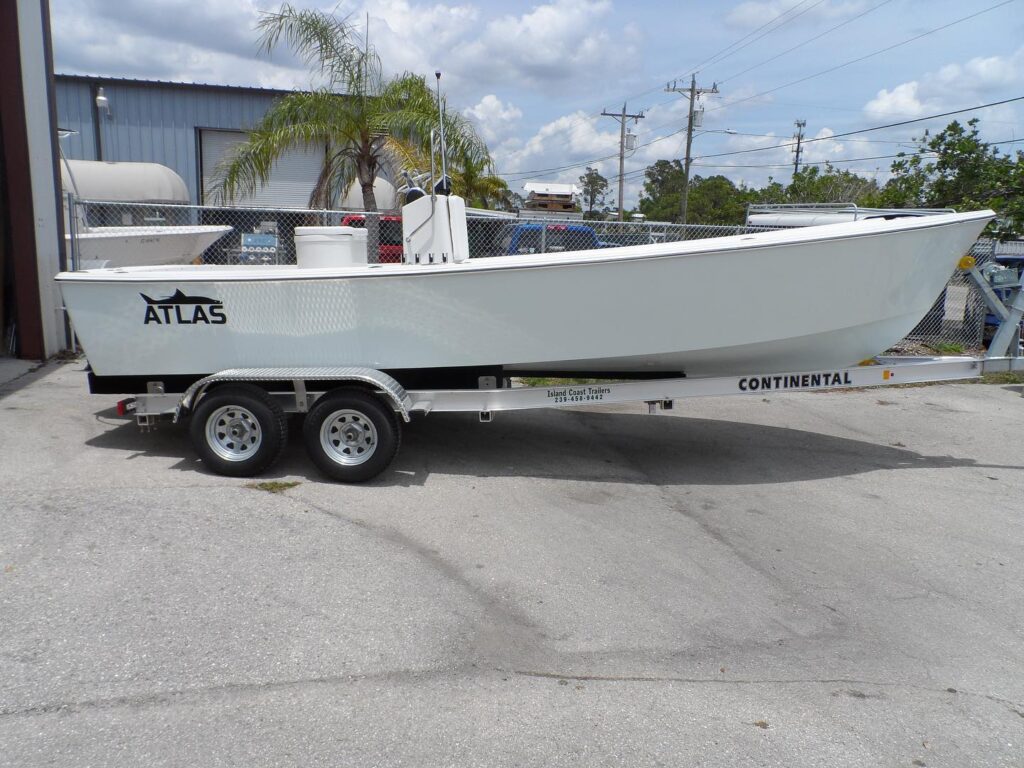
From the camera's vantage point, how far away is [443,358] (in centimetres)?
611

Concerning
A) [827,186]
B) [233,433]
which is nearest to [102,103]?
[233,433]

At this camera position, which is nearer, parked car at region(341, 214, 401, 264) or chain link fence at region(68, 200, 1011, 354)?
chain link fence at region(68, 200, 1011, 354)

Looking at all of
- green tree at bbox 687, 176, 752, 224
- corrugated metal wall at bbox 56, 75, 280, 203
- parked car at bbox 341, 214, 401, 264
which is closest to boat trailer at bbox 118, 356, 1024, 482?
parked car at bbox 341, 214, 401, 264

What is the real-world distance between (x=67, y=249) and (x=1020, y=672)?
1123 centimetres

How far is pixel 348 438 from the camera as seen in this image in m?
6.06

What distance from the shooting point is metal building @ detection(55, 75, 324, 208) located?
27.4 metres

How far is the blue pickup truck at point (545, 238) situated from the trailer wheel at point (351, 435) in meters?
5.07

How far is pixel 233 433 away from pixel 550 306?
8.23ft

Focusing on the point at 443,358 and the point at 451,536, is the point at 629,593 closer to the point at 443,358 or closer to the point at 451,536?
the point at 451,536

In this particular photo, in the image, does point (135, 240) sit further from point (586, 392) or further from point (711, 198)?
point (711, 198)

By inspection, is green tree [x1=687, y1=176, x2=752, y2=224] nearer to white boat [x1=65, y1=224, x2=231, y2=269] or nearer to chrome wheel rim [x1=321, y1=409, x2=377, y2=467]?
white boat [x1=65, y1=224, x2=231, y2=269]

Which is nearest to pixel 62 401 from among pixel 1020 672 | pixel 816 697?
pixel 816 697

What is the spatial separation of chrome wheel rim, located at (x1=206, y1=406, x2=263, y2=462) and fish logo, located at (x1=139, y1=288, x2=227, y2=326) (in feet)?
2.17

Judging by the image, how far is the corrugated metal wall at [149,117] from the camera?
27438 mm
